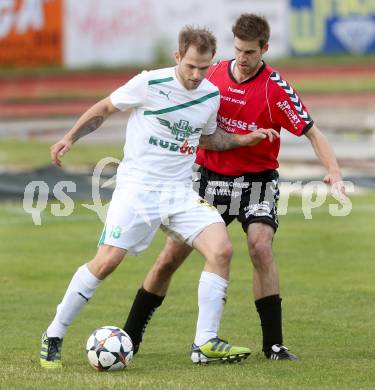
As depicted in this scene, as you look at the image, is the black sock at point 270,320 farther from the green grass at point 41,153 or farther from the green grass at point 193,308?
the green grass at point 41,153

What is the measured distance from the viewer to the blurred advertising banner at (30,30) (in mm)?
31734

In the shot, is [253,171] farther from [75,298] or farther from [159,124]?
[75,298]

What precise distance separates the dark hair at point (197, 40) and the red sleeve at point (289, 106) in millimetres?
775

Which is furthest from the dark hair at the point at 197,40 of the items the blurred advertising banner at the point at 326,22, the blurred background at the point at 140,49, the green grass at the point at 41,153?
the blurred advertising banner at the point at 326,22

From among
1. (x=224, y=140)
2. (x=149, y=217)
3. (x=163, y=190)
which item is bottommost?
(x=149, y=217)

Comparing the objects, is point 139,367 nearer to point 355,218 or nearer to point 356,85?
point 355,218

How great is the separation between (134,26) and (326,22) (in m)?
5.90

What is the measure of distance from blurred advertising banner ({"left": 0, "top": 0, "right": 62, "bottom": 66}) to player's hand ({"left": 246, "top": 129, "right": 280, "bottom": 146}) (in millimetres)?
24937

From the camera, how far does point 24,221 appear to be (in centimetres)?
1475

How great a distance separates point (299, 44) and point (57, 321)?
1074 inches

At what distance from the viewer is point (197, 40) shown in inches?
283

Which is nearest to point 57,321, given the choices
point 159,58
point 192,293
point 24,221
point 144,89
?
point 144,89

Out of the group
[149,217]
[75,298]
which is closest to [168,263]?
[149,217]

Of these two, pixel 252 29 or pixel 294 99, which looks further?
pixel 294 99
